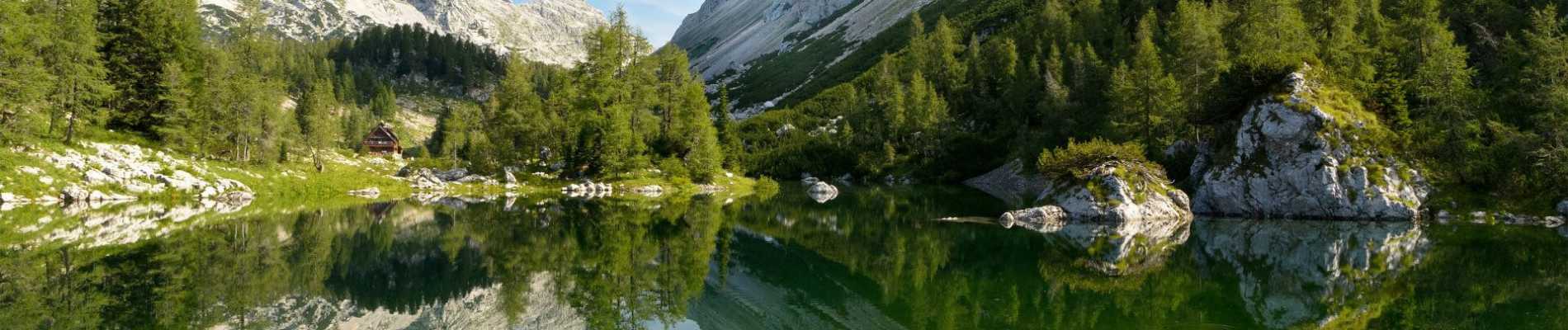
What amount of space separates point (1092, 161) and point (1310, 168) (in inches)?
411

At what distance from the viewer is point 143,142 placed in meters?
46.9

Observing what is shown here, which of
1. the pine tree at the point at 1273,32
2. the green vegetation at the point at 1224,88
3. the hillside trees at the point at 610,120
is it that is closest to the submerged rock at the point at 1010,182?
the green vegetation at the point at 1224,88

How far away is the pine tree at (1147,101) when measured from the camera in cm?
5694

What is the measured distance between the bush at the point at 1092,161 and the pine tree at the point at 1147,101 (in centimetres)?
1739

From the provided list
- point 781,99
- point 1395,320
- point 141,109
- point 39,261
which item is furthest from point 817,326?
point 781,99

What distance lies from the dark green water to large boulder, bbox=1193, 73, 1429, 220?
578 cm

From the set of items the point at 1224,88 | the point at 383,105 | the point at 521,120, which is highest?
the point at 383,105

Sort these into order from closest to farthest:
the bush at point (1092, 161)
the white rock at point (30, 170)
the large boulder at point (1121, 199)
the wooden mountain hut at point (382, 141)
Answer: the large boulder at point (1121, 199) < the white rock at point (30, 170) < the bush at point (1092, 161) < the wooden mountain hut at point (382, 141)

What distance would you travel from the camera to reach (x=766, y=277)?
67.0 ft

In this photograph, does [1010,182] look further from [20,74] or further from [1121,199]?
[20,74]

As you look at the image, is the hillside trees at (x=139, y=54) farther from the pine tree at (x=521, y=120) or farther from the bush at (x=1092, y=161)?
the bush at (x=1092, y=161)

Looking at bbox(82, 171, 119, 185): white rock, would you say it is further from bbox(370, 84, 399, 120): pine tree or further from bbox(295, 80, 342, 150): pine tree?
bbox(370, 84, 399, 120): pine tree

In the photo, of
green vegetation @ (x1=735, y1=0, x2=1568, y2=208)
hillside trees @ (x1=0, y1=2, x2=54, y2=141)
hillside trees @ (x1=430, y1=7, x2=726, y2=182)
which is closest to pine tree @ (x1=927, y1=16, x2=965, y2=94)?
green vegetation @ (x1=735, y1=0, x2=1568, y2=208)

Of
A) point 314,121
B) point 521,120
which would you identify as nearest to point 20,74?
point 314,121
